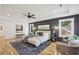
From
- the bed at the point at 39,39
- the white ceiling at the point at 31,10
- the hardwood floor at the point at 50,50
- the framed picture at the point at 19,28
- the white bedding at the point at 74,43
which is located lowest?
the hardwood floor at the point at 50,50

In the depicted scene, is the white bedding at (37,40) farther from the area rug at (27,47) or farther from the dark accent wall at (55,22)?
the dark accent wall at (55,22)

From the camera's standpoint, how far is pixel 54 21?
2457mm

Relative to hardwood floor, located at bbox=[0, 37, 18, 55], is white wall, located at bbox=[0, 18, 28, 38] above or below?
above

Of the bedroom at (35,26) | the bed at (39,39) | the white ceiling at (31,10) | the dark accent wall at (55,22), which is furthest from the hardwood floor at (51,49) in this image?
the white ceiling at (31,10)

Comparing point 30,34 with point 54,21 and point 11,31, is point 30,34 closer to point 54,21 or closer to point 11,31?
point 11,31

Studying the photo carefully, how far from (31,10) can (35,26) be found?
1.00 feet

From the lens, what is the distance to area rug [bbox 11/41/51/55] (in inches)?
96.7

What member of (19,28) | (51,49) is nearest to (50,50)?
(51,49)

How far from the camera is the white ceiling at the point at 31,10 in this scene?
2.44 m

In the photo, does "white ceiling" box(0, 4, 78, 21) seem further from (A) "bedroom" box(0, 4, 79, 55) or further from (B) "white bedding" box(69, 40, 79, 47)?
(B) "white bedding" box(69, 40, 79, 47)

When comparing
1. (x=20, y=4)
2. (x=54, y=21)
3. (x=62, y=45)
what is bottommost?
(x=62, y=45)

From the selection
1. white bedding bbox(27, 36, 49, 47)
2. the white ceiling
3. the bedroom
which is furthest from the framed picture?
white bedding bbox(27, 36, 49, 47)

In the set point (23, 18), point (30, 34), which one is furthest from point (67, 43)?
point (23, 18)
